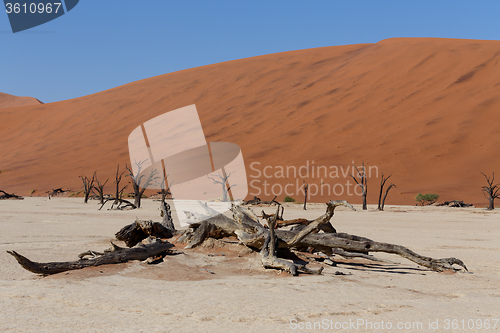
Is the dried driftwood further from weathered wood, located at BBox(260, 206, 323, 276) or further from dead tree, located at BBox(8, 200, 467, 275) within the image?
weathered wood, located at BBox(260, 206, 323, 276)

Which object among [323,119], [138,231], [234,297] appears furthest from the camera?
[323,119]

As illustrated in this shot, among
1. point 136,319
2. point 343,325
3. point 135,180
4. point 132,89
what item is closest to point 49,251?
point 136,319

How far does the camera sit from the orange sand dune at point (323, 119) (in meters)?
36.3

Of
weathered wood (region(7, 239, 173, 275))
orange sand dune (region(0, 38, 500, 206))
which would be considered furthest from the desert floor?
orange sand dune (region(0, 38, 500, 206))

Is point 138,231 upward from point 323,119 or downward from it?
downward

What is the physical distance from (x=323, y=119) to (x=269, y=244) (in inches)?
1676

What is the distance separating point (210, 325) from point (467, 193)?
31182 millimetres

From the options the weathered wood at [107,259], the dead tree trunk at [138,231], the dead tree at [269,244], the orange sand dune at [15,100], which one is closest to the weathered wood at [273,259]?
the dead tree at [269,244]

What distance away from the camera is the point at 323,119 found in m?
47.4

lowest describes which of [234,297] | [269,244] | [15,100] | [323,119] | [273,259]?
[234,297]

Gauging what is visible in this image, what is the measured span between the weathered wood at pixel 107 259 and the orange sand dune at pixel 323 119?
26581 mm

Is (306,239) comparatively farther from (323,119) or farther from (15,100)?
(15,100)

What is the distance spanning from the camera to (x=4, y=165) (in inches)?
2112

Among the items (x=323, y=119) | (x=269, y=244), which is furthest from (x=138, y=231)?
(x=323, y=119)
